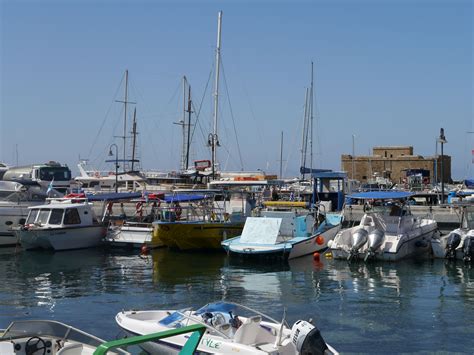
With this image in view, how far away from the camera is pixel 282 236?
29.0 meters

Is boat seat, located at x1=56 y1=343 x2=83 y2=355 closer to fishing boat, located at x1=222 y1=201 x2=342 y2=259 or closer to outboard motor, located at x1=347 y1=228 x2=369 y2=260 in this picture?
fishing boat, located at x1=222 y1=201 x2=342 y2=259

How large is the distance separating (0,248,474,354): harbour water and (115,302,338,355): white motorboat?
3.65 ft

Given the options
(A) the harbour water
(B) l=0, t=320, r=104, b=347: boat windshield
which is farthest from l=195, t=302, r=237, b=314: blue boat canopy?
(B) l=0, t=320, r=104, b=347: boat windshield

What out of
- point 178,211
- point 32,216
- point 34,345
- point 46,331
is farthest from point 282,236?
point 34,345

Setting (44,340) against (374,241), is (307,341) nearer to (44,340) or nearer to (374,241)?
(44,340)

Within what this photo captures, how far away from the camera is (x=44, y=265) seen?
26938 millimetres

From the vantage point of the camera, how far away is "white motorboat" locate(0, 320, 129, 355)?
10.1m

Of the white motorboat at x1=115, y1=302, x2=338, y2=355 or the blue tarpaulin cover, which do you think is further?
the blue tarpaulin cover

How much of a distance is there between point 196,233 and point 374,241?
28.2 ft

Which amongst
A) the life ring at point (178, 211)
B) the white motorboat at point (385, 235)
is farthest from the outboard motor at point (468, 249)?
the life ring at point (178, 211)

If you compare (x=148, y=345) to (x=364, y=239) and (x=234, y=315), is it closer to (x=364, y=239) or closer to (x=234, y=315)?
Result: (x=234, y=315)

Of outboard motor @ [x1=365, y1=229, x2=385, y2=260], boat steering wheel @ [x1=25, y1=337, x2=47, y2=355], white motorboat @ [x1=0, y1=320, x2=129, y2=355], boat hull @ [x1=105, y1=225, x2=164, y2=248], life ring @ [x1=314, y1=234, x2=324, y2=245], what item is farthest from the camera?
boat hull @ [x1=105, y1=225, x2=164, y2=248]

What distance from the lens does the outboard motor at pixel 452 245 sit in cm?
2691

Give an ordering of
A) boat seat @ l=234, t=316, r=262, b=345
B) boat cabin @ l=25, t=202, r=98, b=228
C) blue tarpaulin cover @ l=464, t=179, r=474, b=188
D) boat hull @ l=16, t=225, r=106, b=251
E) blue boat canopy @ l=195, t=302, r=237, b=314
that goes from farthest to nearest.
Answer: blue tarpaulin cover @ l=464, t=179, r=474, b=188 < boat cabin @ l=25, t=202, r=98, b=228 < boat hull @ l=16, t=225, r=106, b=251 < blue boat canopy @ l=195, t=302, r=237, b=314 < boat seat @ l=234, t=316, r=262, b=345
